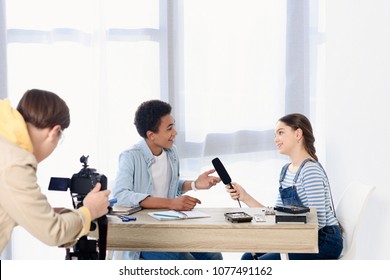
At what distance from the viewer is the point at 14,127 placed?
1.92 metres

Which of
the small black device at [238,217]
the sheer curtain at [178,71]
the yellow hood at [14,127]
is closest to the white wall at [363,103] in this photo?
the sheer curtain at [178,71]

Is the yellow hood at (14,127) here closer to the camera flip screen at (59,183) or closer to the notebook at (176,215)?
the camera flip screen at (59,183)

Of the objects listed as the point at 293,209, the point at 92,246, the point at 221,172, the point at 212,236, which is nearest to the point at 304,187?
the point at 293,209

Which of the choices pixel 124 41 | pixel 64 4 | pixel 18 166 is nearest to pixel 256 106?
pixel 124 41

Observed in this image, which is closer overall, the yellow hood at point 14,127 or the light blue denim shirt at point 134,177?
the yellow hood at point 14,127

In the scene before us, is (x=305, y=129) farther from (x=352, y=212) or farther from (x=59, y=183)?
(x=59, y=183)

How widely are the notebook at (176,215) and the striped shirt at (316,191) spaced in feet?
1.58

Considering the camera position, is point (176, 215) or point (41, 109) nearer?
point (41, 109)

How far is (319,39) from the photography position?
388cm

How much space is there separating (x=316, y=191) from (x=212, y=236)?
58 cm

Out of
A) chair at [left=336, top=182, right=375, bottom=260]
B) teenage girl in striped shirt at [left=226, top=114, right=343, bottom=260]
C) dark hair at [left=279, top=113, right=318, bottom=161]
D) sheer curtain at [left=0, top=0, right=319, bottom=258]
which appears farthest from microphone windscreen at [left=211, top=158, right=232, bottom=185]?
sheer curtain at [left=0, top=0, right=319, bottom=258]

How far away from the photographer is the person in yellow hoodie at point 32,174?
1.84m

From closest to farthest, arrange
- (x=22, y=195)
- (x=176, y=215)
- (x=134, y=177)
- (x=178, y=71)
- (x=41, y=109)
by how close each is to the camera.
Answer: (x=22, y=195) → (x=41, y=109) → (x=176, y=215) → (x=134, y=177) → (x=178, y=71)

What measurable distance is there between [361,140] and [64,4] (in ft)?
6.19
